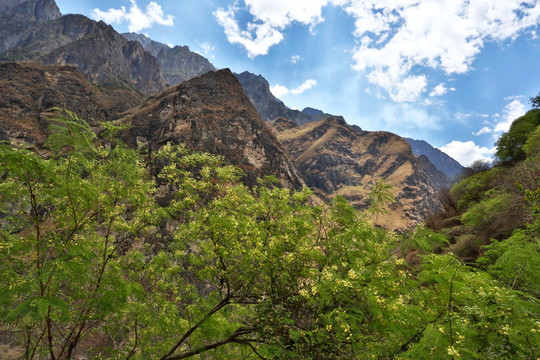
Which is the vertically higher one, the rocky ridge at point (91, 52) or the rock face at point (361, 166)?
the rocky ridge at point (91, 52)

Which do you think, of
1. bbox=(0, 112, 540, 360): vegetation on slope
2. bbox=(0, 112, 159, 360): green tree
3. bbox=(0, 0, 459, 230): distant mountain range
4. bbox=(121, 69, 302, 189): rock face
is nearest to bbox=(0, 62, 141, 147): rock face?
bbox=(0, 0, 459, 230): distant mountain range

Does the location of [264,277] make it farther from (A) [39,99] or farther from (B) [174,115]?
(A) [39,99]

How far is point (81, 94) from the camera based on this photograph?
7750 centimetres

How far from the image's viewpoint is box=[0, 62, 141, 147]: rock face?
54697 mm

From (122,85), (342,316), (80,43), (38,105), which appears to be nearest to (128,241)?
(342,316)

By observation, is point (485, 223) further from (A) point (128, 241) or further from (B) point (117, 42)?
(B) point (117, 42)

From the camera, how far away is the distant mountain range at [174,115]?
64.0 metres

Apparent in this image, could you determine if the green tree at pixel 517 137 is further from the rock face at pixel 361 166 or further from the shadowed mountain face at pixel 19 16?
the shadowed mountain face at pixel 19 16

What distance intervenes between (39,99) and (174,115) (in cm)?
3641

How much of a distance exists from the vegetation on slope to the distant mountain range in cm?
421

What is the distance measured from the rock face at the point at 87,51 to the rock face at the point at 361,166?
328ft

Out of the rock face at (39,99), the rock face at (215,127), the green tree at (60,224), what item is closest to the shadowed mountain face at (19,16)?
the rock face at (39,99)

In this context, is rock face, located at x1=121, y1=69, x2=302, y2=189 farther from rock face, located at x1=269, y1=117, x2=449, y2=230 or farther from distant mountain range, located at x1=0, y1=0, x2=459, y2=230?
rock face, located at x1=269, y1=117, x2=449, y2=230

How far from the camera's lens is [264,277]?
6.55 meters
